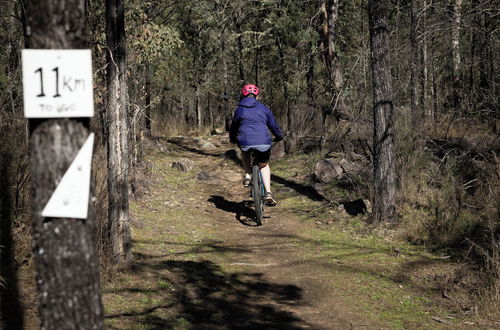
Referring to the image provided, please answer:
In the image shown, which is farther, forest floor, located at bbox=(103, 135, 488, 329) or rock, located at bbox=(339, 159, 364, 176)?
rock, located at bbox=(339, 159, 364, 176)

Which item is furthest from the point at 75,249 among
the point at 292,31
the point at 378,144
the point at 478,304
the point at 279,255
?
the point at 292,31

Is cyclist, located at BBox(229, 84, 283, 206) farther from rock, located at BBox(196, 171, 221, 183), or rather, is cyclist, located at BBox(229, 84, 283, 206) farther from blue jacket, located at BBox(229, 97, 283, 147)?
rock, located at BBox(196, 171, 221, 183)

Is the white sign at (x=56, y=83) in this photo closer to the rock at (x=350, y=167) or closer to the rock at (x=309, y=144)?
the rock at (x=350, y=167)

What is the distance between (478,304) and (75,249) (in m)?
4.15

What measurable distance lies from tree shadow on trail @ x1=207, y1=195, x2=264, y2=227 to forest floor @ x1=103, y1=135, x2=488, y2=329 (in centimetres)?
2

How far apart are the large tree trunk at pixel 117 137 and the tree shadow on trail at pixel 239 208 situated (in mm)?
3412

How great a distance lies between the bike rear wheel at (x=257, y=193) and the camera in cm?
838

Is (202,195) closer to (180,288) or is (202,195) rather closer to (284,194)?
(284,194)

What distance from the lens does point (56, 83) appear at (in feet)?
7.71

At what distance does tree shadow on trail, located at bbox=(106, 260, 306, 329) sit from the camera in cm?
466

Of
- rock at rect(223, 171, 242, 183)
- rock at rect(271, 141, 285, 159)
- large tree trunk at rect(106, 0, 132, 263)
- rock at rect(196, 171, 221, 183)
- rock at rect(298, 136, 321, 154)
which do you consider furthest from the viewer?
rock at rect(271, 141, 285, 159)

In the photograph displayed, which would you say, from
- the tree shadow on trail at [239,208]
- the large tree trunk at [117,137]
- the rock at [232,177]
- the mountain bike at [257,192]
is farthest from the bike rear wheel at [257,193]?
the rock at [232,177]

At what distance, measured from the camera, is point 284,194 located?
35.1ft

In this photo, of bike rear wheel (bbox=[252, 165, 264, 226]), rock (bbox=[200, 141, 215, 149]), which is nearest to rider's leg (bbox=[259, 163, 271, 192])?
bike rear wheel (bbox=[252, 165, 264, 226])
